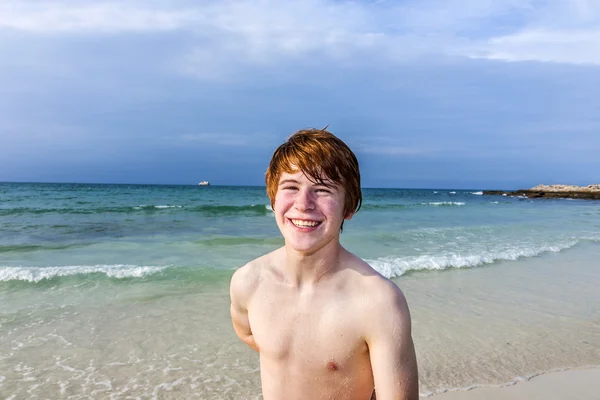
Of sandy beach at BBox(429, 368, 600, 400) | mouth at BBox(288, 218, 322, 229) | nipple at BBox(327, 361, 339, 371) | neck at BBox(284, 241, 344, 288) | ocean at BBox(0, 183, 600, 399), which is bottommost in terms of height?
sandy beach at BBox(429, 368, 600, 400)

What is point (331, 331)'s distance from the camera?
1.94 m

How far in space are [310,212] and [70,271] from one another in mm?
8786

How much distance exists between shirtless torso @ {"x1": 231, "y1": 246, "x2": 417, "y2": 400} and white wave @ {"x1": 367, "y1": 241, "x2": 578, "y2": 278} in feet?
24.8

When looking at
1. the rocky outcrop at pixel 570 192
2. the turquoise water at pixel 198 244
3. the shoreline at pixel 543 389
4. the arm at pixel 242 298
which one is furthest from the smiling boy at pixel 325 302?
the rocky outcrop at pixel 570 192

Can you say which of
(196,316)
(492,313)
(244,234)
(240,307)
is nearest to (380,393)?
(240,307)

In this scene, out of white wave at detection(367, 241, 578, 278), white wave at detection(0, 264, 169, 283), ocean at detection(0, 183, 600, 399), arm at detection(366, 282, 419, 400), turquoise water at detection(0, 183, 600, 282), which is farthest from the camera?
turquoise water at detection(0, 183, 600, 282)

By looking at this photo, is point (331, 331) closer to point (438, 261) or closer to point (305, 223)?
point (305, 223)

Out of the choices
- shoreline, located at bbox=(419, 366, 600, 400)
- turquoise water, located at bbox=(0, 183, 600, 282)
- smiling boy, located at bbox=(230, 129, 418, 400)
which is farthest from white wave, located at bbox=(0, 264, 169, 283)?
smiling boy, located at bbox=(230, 129, 418, 400)

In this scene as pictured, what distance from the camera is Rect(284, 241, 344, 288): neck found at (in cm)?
199

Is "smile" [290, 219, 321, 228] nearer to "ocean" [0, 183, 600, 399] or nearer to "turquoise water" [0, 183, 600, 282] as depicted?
"ocean" [0, 183, 600, 399]

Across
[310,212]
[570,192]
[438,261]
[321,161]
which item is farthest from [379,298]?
[570,192]

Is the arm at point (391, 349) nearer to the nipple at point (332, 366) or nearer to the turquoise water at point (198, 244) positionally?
the nipple at point (332, 366)

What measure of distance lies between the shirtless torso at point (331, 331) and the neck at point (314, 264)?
0.06 ft

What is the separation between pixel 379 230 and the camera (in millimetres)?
18094
